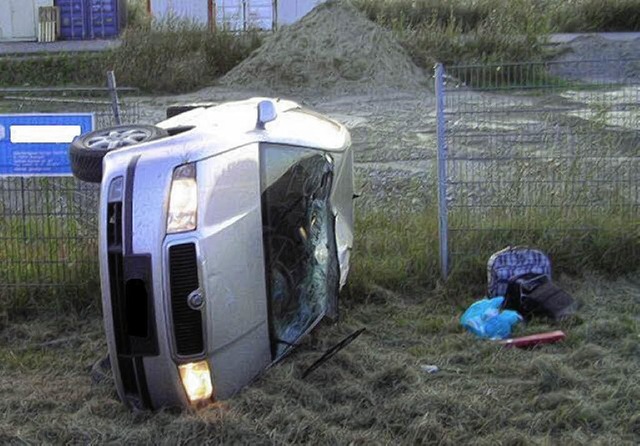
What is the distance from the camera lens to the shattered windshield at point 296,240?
448cm

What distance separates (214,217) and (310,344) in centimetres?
124

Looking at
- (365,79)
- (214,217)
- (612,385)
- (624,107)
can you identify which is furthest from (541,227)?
(365,79)

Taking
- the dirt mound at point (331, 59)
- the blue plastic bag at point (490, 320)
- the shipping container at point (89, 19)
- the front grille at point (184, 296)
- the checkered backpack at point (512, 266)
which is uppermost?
the shipping container at point (89, 19)

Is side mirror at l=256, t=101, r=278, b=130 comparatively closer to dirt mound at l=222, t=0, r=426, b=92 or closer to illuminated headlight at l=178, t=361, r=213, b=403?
illuminated headlight at l=178, t=361, r=213, b=403

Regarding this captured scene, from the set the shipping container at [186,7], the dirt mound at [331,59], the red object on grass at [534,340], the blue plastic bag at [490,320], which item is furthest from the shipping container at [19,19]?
the red object on grass at [534,340]

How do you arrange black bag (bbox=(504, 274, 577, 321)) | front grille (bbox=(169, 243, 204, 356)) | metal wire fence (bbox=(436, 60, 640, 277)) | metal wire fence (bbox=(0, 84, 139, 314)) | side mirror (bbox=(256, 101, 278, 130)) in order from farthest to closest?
metal wire fence (bbox=(436, 60, 640, 277)) → metal wire fence (bbox=(0, 84, 139, 314)) → black bag (bbox=(504, 274, 577, 321)) → side mirror (bbox=(256, 101, 278, 130)) → front grille (bbox=(169, 243, 204, 356))

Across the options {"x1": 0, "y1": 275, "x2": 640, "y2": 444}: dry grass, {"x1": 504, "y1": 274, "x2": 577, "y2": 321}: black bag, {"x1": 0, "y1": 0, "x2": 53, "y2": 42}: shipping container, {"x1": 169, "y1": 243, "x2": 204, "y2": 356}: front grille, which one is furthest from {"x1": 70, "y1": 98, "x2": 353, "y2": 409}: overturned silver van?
{"x1": 0, "y1": 0, "x2": 53, "y2": 42}: shipping container

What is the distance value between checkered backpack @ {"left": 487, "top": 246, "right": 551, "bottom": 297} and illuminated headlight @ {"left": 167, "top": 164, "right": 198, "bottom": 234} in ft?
8.00

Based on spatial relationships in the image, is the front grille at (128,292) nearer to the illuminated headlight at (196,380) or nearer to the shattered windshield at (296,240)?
the illuminated headlight at (196,380)

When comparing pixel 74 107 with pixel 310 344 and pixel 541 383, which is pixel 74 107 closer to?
pixel 310 344

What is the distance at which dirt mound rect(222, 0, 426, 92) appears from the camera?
1981 centimetres

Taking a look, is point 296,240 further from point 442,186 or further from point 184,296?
point 442,186

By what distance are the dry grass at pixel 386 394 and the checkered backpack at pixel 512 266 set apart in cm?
40

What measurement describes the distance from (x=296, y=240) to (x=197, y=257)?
875 millimetres
